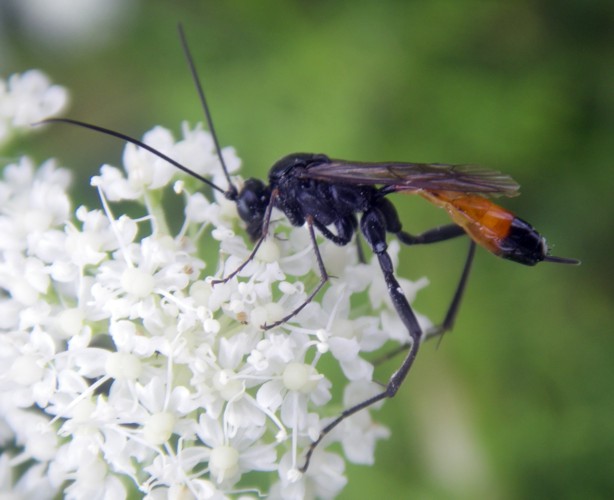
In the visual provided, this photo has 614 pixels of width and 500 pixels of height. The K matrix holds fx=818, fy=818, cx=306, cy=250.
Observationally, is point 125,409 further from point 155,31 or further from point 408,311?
point 155,31

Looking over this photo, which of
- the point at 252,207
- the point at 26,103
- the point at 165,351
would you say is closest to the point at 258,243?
the point at 252,207

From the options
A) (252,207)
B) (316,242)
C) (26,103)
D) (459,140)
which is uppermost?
(26,103)

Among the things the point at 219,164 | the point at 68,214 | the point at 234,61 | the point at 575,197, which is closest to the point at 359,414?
the point at 219,164

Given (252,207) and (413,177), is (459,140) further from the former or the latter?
(252,207)

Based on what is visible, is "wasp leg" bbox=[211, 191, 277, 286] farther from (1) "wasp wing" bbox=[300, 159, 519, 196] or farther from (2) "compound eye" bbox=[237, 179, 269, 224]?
(1) "wasp wing" bbox=[300, 159, 519, 196]

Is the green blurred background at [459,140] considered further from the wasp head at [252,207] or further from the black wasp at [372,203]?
the wasp head at [252,207]

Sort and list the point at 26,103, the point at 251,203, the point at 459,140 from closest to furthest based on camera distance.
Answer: the point at 251,203
the point at 26,103
the point at 459,140

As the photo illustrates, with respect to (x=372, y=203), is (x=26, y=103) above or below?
above
